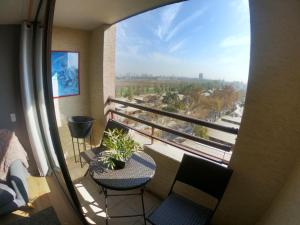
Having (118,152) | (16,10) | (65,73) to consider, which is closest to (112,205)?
(118,152)

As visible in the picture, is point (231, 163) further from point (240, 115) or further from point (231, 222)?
point (231, 222)

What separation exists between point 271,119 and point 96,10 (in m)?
2.28

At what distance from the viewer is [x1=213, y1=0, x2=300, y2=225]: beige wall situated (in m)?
Result: 1.22

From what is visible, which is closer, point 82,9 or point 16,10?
point 16,10

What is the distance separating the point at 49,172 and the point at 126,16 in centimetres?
246

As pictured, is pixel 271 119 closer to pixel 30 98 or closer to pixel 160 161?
pixel 160 161

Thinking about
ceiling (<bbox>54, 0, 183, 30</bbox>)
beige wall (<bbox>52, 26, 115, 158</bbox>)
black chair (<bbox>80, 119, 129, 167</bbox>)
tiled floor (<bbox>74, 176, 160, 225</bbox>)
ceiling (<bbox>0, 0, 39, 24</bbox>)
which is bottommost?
tiled floor (<bbox>74, 176, 160, 225</bbox>)

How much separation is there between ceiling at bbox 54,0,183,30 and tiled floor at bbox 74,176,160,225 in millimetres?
2228

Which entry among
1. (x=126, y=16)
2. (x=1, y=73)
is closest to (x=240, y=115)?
(x=126, y=16)

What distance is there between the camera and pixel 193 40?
2.00 metres

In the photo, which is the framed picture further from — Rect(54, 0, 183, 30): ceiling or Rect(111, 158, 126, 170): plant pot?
Rect(111, 158, 126, 170): plant pot

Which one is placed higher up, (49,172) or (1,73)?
(1,73)

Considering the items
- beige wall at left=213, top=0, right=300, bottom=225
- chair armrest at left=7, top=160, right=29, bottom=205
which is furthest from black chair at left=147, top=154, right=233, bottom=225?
chair armrest at left=7, top=160, right=29, bottom=205

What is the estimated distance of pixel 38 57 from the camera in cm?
249
